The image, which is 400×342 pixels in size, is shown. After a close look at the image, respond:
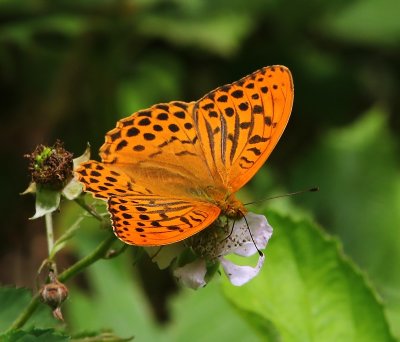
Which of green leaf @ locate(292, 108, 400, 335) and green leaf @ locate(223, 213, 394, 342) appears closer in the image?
green leaf @ locate(223, 213, 394, 342)

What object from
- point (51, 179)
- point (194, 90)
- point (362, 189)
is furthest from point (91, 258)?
point (194, 90)

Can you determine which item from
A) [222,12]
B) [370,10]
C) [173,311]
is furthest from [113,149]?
[370,10]

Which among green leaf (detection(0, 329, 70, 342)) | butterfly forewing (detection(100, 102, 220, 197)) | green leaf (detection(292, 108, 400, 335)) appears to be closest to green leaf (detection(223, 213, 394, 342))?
butterfly forewing (detection(100, 102, 220, 197))

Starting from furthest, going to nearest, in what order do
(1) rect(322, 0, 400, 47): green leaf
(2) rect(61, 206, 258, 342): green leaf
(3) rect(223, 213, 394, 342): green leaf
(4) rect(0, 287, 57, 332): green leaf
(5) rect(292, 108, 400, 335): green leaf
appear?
(1) rect(322, 0, 400, 47): green leaf < (5) rect(292, 108, 400, 335): green leaf < (2) rect(61, 206, 258, 342): green leaf < (3) rect(223, 213, 394, 342): green leaf < (4) rect(0, 287, 57, 332): green leaf

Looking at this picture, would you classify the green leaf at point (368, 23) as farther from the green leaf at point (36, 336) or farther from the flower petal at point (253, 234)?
the green leaf at point (36, 336)

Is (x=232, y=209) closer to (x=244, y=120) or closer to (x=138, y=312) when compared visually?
(x=244, y=120)

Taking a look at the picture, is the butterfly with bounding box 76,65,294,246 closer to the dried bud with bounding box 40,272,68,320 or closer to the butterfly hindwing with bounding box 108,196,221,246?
the butterfly hindwing with bounding box 108,196,221,246
